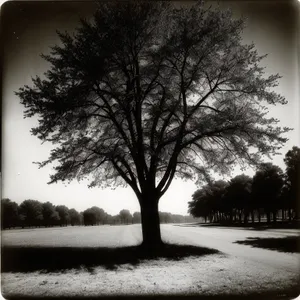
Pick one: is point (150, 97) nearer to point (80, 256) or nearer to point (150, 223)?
point (150, 223)

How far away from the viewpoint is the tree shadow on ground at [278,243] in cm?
1080

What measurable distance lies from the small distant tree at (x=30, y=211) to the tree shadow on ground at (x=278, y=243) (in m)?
8.79

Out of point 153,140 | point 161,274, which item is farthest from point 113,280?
point 153,140

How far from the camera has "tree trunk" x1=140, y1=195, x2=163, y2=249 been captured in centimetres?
1248

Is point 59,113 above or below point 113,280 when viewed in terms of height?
above

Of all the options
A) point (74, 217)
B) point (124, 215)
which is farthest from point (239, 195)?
point (74, 217)

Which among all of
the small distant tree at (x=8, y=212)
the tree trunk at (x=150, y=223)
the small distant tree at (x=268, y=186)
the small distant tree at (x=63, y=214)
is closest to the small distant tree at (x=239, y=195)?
the small distant tree at (x=268, y=186)

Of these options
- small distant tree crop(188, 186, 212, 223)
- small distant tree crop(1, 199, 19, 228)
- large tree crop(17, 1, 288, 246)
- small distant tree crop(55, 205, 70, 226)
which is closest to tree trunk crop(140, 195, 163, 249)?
large tree crop(17, 1, 288, 246)

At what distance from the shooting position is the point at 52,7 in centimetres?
1090

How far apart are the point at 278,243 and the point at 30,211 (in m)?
10.2

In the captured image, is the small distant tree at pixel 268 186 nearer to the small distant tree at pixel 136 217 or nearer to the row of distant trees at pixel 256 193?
the row of distant trees at pixel 256 193

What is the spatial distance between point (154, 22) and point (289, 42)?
542 centimetres

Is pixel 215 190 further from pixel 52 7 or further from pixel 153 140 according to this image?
pixel 52 7

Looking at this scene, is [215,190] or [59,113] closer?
[59,113]
